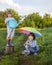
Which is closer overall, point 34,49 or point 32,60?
point 32,60

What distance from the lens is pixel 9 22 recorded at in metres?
7.77

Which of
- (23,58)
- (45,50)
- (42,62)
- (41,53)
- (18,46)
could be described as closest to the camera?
(42,62)

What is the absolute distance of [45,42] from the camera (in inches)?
371

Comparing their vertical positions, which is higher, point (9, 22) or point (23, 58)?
point (9, 22)

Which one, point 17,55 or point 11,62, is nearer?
point 11,62

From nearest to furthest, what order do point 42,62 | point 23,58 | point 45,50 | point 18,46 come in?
point 42,62, point 23,58, point 45,50, point 18,46

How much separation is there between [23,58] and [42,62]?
0.59 meters

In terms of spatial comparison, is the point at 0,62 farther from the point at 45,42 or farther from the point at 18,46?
the point at 45,42

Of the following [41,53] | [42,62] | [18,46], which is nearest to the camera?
[42,62]

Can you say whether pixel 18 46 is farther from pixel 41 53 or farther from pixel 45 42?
pixel 41 53

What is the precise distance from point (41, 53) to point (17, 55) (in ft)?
1.93

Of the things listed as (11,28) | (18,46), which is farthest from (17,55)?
(18,46)

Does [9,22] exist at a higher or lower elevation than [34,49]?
higher

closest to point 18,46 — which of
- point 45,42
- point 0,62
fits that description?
point 45,42
